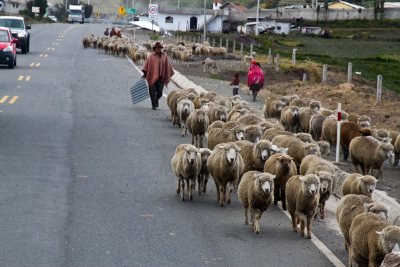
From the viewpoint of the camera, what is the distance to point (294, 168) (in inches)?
558

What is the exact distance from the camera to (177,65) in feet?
166

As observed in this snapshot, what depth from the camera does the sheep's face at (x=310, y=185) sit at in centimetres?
1216

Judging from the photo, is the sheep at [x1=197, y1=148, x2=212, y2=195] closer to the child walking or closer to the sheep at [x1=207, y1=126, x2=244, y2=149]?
the sheep at [x1=207, y1=126, x2=244, y2=149]

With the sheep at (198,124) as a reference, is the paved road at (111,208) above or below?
below

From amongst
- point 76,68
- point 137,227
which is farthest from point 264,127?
point 76,68

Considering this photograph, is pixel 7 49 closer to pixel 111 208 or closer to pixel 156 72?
pixel 156 72

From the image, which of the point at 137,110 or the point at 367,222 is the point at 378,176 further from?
the point at 137,110

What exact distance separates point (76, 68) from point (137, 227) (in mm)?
32806

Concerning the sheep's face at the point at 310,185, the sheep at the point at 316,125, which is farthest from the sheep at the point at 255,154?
the sheep at the point at 316,125

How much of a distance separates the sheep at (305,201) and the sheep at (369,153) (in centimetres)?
502

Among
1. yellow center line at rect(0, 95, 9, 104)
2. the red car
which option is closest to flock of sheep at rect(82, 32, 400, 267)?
yellow center line at rect(0, 95, 9, 104)

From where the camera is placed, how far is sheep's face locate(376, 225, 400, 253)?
30.5 feet

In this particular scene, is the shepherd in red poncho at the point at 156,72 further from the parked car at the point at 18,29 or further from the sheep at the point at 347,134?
the parked car at the point at 18,29

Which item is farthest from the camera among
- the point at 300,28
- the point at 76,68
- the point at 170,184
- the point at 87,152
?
the point at 300,28
